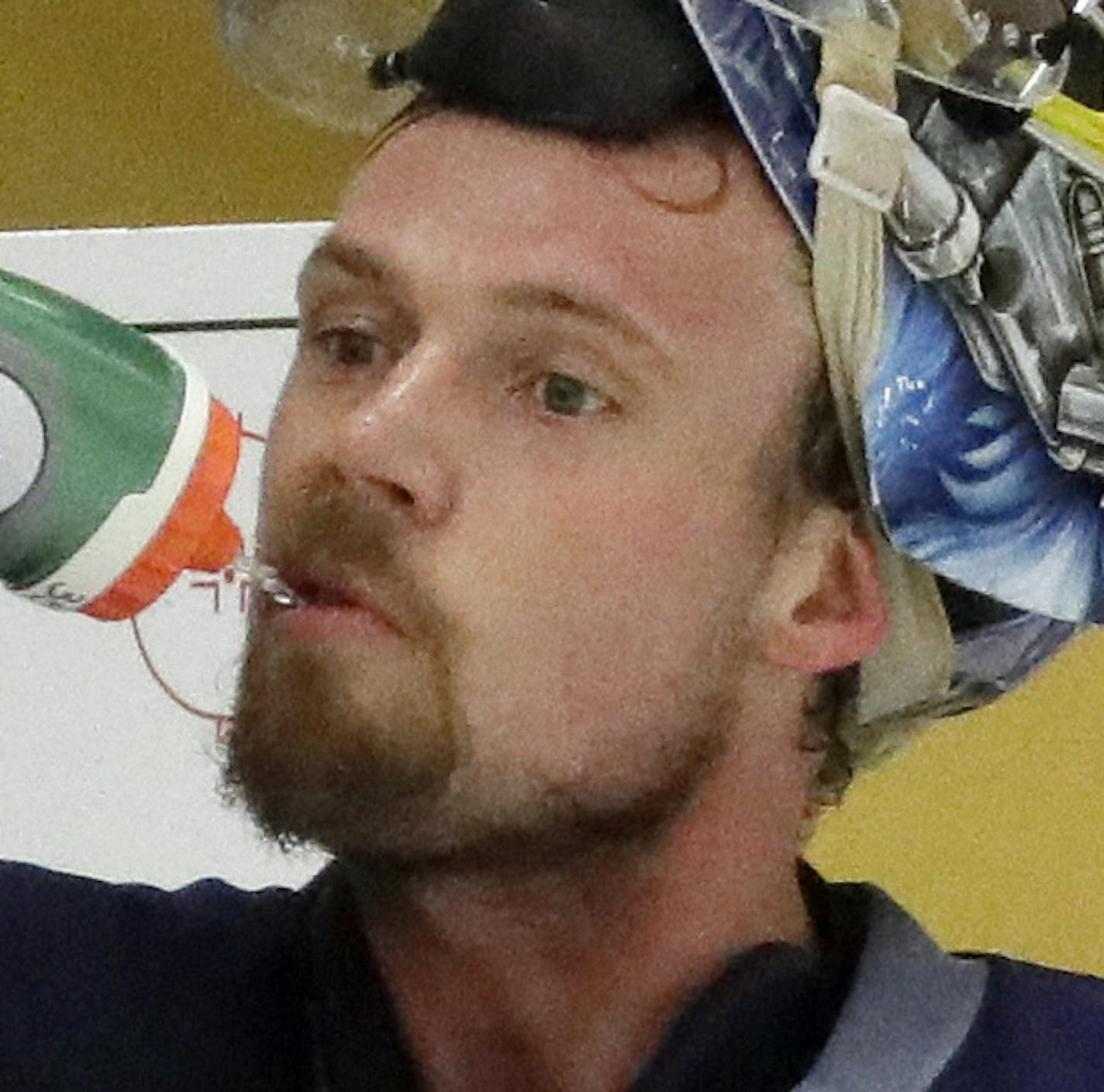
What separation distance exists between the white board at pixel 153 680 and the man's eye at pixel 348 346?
0.32 m

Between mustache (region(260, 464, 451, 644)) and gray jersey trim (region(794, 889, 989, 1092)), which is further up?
mustache (region(260, 464, 451, 644))

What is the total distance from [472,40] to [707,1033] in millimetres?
377

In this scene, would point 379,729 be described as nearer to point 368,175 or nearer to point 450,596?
point 450,596

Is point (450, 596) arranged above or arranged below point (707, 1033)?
above

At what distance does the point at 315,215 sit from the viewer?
1229 mm

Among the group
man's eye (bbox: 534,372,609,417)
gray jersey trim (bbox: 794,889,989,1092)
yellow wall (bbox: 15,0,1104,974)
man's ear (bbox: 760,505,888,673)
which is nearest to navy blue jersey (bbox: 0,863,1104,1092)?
gray jersey trim (bbox: 794,889,989,1092)

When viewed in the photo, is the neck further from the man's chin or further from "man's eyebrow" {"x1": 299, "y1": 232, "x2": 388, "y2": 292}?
"man's eyebrow" {"x1": 299, "y1": 232, "x2": 388, "y2": 292}

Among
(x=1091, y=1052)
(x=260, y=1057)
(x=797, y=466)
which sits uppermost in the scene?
(x=797, y=466)

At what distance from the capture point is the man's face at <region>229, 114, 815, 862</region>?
679 millimetres

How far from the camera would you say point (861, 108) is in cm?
70

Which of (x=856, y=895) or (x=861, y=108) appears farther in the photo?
(x=856, y=895)

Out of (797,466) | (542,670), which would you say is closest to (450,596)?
(542,670)

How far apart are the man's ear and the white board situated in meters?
0.41

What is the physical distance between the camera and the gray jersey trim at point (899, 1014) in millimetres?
725
